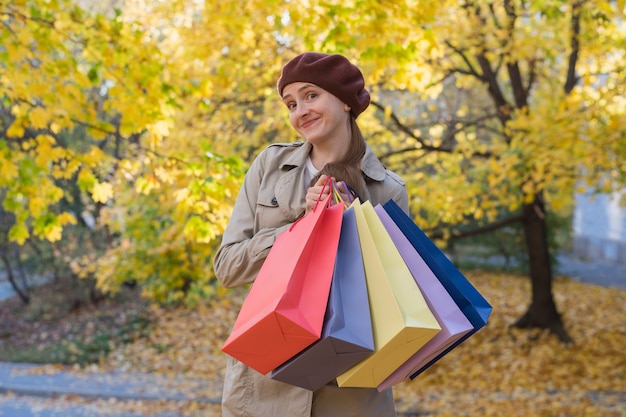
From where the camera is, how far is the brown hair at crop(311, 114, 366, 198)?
2.06 meters

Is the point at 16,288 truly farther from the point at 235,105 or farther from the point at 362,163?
the point at 362,163

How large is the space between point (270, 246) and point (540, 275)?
898 cm

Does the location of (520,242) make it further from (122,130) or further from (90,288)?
(122,130)

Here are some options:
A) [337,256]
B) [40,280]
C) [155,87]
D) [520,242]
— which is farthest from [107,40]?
[520,242]

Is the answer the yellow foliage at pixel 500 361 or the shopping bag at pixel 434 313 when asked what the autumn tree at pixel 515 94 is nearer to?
the yellow foliage at pixel 500 361

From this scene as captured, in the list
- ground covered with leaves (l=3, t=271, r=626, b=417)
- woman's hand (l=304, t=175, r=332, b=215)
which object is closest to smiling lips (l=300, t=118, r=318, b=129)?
woman's hand (l=304, t=175, r=332, b=215)

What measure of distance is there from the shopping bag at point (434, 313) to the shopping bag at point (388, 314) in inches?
2.0

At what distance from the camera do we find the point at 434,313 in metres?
1.64

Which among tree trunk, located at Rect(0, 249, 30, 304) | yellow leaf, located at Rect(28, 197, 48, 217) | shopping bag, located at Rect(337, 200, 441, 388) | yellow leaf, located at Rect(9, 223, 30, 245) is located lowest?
tree trunk, located at Rect(0, 249, 30, 304)

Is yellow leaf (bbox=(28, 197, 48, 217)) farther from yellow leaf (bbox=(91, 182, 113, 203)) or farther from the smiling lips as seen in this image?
the smiling lips

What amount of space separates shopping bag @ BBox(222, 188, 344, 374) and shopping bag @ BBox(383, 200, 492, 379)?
0.21 metres

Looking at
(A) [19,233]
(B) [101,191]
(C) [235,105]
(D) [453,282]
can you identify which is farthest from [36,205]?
(C) [235,105]

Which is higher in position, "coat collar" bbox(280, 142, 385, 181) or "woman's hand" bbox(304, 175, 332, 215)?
"coat collar" bbox(280, 142, 385, 181)

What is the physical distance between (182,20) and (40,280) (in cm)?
931
